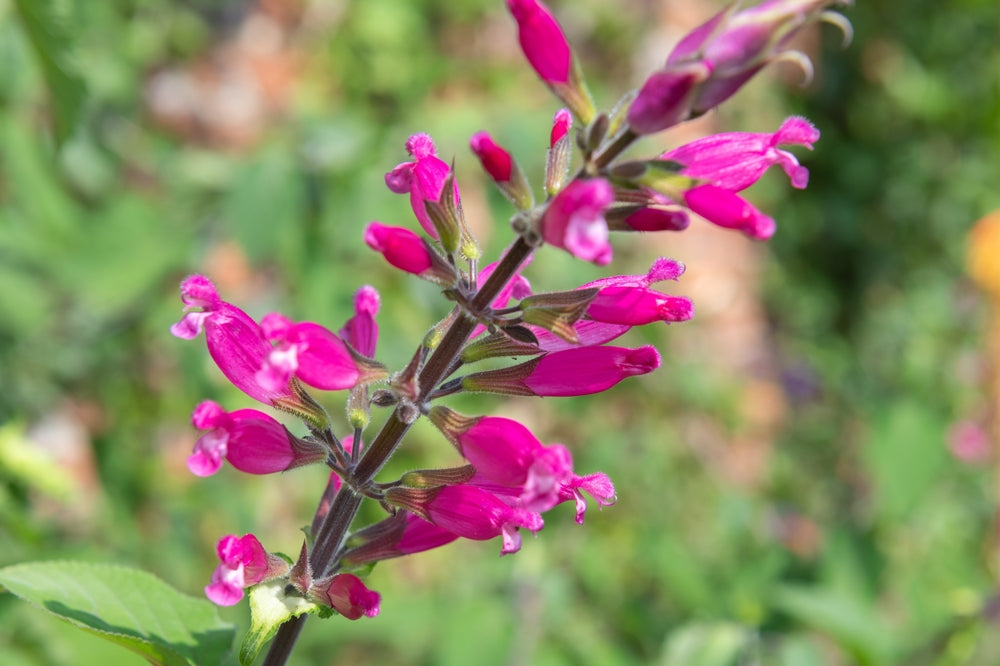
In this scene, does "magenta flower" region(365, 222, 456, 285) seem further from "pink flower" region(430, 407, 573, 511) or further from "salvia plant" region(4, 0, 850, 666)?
"pink flower" region(430, 407, 573, 511)

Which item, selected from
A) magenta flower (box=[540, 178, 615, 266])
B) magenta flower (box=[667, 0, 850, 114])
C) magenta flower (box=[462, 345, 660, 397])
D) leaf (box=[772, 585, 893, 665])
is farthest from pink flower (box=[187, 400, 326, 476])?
leaf (box=[772, 585, 893, 665])

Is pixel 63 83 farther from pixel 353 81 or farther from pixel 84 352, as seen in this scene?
pixel 353 81

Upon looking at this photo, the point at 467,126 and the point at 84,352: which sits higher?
the point at 467,126

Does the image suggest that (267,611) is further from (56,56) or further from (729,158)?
(56,56)

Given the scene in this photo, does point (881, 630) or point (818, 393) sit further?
point (818, 393)

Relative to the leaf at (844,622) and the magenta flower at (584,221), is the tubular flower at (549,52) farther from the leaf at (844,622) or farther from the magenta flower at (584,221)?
the leaf at (844,622)

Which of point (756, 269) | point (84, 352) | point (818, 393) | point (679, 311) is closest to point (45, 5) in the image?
point (679, 311)
